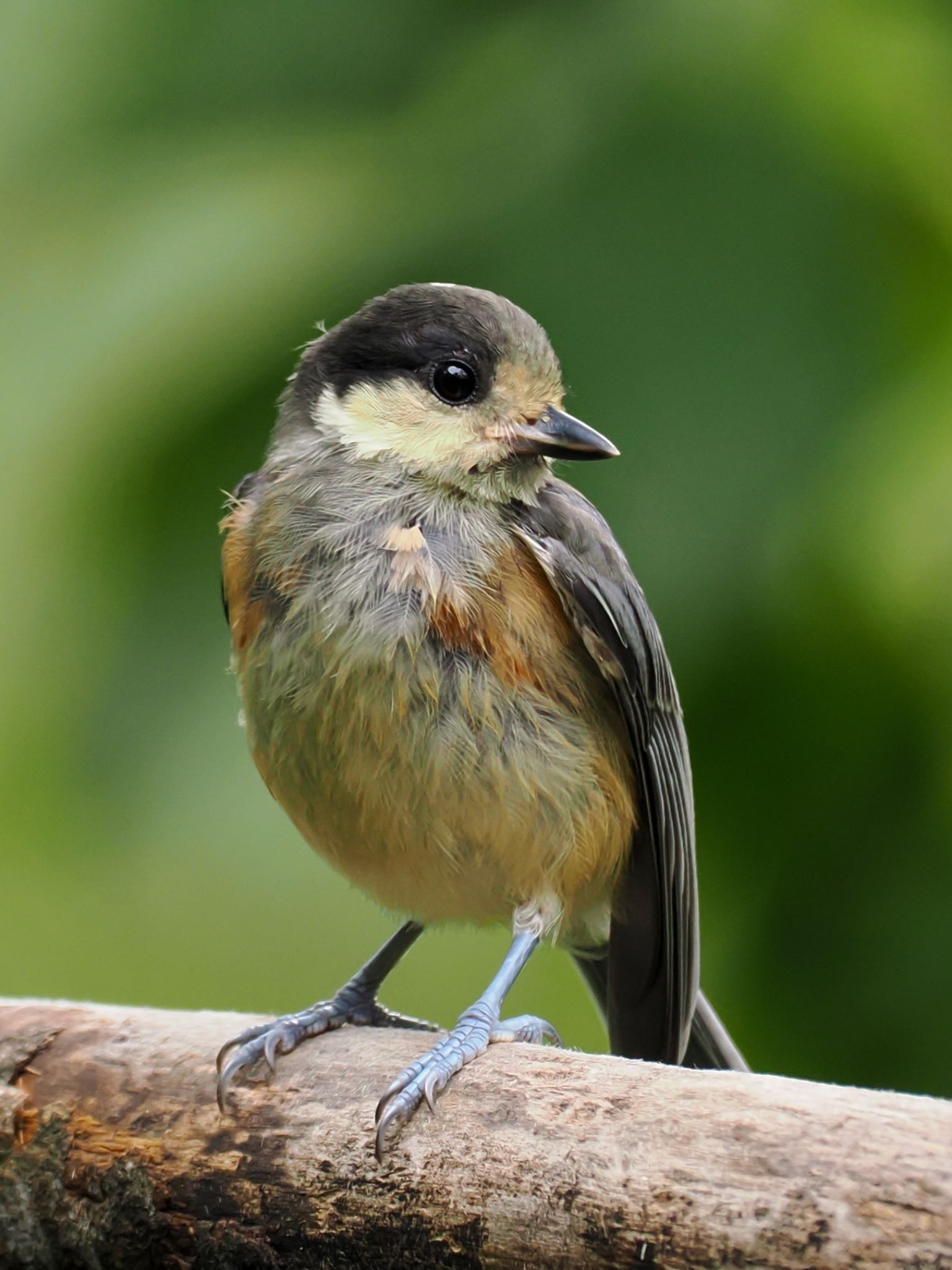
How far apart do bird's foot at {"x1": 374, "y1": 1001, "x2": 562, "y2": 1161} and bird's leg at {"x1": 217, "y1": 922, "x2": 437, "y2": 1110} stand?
0.25m

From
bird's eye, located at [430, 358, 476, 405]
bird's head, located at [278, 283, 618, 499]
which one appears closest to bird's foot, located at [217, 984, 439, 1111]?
bird's head, located at [278, 283, 618, 499]

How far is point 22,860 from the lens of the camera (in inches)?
113

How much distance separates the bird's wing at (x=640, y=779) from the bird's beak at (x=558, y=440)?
0.10m

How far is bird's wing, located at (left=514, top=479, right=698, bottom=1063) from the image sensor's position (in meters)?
2.22

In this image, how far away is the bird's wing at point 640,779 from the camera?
7.27ft

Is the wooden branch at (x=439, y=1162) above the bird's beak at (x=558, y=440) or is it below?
below

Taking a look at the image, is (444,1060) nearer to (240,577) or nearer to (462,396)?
(240,577)

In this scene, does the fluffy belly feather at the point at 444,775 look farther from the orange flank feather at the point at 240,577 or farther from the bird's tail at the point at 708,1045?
the bird's tail at the point at 708,1045

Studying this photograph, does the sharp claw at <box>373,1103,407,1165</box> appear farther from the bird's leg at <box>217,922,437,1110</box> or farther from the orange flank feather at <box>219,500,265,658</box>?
the orange flank feather at <box>219,500,265,658</box>

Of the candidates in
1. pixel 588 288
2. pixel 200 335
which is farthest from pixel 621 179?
→ pixel 200 335

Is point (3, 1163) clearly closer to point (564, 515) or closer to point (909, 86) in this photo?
point (564, 515)

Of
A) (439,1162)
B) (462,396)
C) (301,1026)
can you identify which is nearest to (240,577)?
(462,396)

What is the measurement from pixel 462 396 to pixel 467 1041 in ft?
3.19

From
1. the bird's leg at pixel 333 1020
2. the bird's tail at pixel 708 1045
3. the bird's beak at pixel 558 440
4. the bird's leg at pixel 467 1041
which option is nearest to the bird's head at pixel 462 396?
the bird's beak at pixel 558 440
